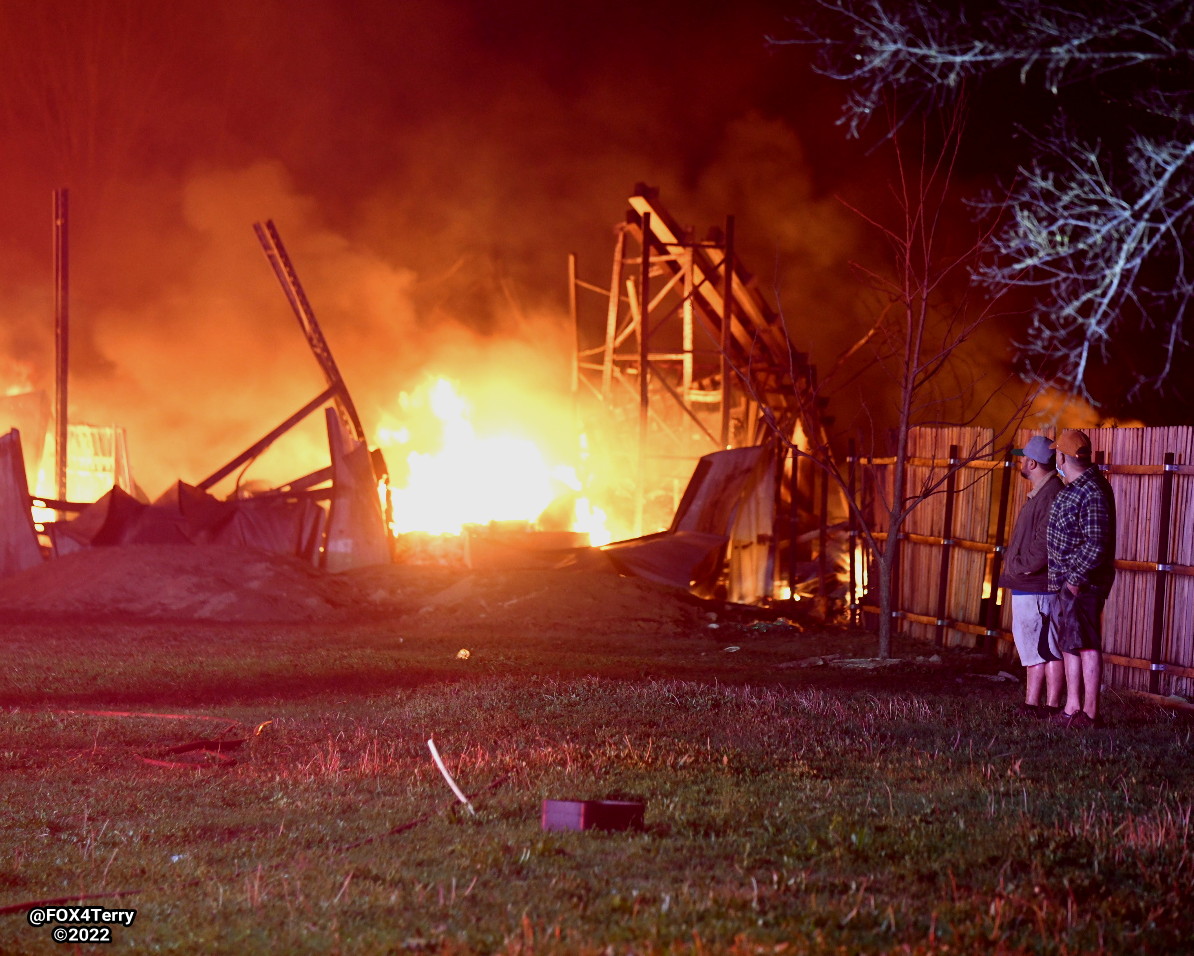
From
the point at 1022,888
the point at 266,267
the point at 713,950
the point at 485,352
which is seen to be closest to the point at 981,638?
the point at 1022,888

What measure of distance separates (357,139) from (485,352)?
6.79 meters

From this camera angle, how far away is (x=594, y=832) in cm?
588

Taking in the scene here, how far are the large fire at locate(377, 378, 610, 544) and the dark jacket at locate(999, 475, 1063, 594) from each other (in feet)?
51.7

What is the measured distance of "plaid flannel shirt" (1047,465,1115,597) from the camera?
28.4 feet

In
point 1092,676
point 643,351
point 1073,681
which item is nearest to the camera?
point 1092,676

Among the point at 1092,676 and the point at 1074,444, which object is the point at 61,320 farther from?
the point at 1092,676

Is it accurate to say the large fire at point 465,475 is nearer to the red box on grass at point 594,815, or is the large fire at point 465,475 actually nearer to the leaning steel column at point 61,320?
the leaning steel column at point 61,320

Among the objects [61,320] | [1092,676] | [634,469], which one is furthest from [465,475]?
[1092,676]

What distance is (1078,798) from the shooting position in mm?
6543

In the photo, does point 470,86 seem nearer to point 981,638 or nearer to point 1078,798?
point 981,638

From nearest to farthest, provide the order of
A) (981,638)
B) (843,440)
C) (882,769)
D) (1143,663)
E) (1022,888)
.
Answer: (1022,888) < (882,769) < (1143,663) < (981,638) < (843,440)

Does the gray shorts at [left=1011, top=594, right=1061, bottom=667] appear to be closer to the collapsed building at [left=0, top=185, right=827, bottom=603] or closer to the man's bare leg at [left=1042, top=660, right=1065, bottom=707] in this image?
the man's bare leg at [left=1042, top=660, right=1065, bottom=707]

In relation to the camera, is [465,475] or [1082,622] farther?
[465,475]

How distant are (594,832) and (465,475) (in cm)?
2298
